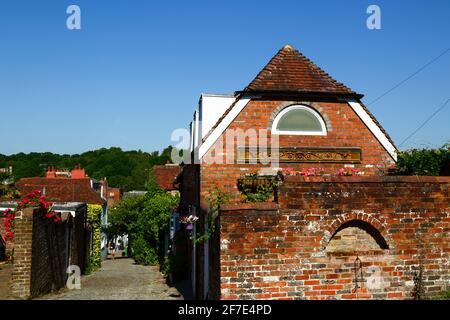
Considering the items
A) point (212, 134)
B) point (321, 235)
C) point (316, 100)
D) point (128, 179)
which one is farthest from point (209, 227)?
point (128, 179)

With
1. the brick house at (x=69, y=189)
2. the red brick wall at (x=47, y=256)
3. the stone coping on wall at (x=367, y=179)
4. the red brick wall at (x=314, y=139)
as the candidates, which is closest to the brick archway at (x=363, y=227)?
the stone coping on wall at (x=367, y=179)

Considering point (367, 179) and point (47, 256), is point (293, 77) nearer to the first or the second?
point (367, 179)

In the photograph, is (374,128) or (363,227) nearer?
(363,227)

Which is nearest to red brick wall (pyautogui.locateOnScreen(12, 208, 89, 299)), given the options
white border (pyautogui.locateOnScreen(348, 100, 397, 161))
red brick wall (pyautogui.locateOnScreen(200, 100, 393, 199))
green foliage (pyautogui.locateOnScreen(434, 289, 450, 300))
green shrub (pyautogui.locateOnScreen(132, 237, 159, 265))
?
red brick wall (pyautogui.locateOnScreen(200, 100, 393, 199))

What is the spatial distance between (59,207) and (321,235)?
15.8 metres

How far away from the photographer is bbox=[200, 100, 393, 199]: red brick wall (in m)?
11.5

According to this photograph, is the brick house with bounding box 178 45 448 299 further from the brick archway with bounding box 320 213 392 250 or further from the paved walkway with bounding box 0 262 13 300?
the paved walkway with bounding box 0 262 13 300

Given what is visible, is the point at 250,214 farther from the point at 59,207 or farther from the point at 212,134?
the point at 59,207

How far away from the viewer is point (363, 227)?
834cm

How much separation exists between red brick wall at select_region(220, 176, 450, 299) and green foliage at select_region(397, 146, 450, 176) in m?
1.07

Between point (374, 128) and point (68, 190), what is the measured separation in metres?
29.1

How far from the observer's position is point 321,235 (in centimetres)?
801

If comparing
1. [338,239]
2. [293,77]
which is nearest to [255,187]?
[338,239]
